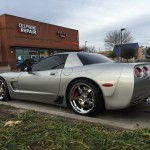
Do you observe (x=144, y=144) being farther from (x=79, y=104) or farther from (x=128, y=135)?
(x=79, y=104)

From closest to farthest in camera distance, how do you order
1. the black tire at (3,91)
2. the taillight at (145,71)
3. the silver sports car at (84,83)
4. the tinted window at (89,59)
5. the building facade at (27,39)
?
1. the silver sports car at (84,83)
2. the taillight at (145,71)
3. the tinted window at (89,59)
4. the black tire at (3,91)
5. the building facade at (27,39)

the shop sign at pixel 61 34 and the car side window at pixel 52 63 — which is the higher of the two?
the shop sign at pixel 61 34

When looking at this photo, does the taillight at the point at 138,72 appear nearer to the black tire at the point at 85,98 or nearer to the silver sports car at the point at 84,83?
the silver sports car at the point at 84,83

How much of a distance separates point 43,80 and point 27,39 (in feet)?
105

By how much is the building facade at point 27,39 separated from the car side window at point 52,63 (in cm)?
2760

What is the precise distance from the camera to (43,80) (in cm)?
530

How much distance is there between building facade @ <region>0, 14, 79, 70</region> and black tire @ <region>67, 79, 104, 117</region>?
28693mm

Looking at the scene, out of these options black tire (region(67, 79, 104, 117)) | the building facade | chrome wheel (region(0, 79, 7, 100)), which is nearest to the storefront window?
the building facade

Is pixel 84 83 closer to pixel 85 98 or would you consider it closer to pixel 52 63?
pixel 85 98

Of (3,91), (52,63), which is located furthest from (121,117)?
(3,91)

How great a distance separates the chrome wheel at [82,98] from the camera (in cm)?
459

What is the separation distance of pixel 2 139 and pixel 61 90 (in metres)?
1.91

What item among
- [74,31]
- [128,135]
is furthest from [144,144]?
[74,31]

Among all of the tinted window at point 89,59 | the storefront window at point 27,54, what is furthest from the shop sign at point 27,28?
the tinted window at point 89,59
